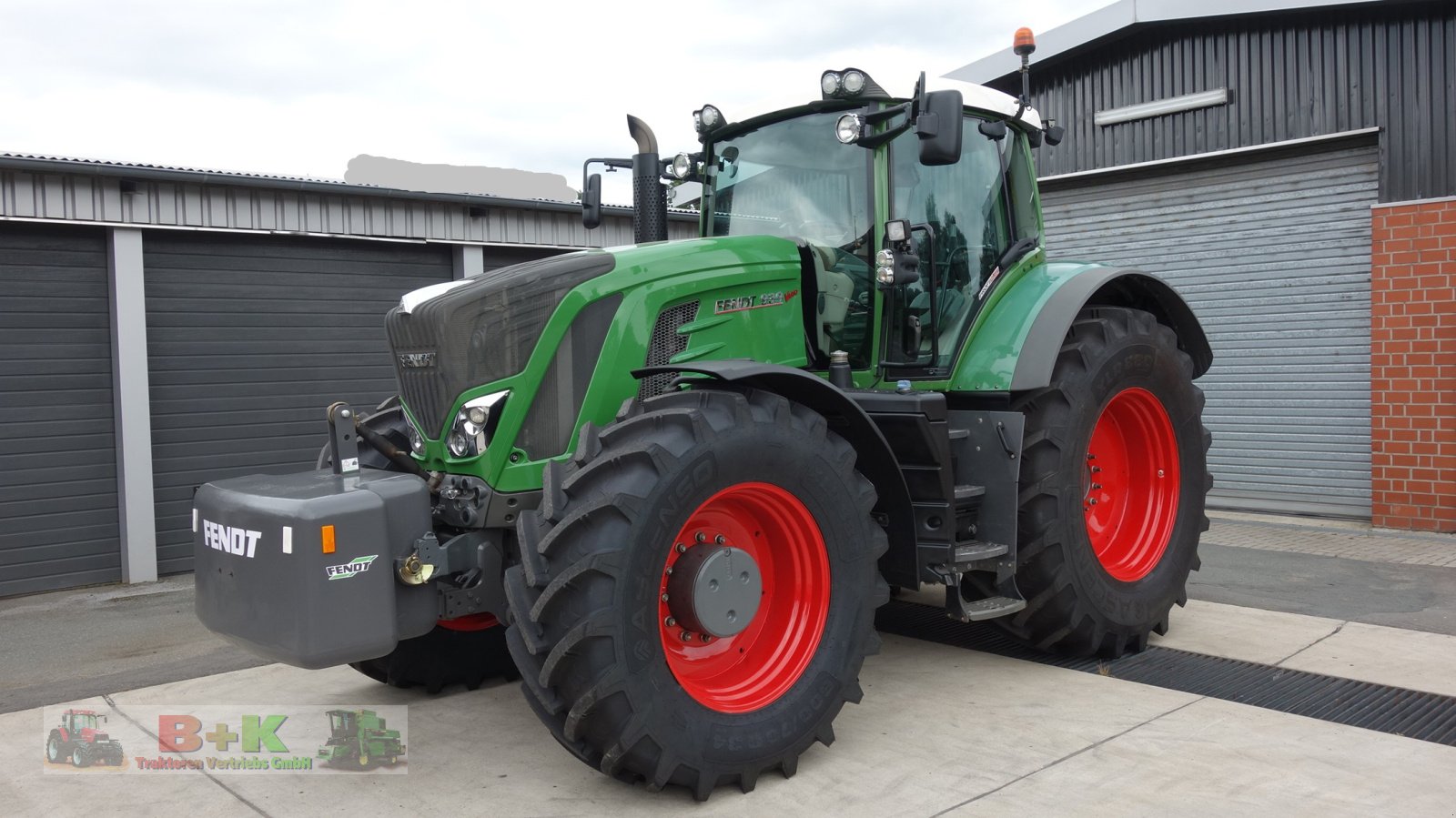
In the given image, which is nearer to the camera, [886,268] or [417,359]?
[417,359]

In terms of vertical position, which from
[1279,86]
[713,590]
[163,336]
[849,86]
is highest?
[1279,86]

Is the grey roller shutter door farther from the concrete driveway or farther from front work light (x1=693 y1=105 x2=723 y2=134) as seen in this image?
front work light (x1=693 y1=105 x2=723 y2=134)

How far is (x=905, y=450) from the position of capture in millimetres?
4473

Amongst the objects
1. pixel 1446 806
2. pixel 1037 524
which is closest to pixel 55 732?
pixel 1037 524

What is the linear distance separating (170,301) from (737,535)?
628 centimetres

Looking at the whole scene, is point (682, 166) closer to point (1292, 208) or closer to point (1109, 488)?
point (1109, 488)

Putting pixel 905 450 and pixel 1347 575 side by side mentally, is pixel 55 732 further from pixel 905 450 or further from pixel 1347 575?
pixel 1347 575

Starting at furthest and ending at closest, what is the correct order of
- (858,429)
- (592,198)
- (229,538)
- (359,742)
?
1. (592,198)
2. (359,742)
3. (858,429)
4. (229,538)

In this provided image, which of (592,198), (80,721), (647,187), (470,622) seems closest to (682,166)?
(647,187)

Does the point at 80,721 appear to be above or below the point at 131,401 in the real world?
below

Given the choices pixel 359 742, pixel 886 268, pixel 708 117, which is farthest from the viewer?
pixel 708 117

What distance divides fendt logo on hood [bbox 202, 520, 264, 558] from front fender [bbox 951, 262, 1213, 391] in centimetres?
290

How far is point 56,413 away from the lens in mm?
7918

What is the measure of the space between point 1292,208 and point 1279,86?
98cm
